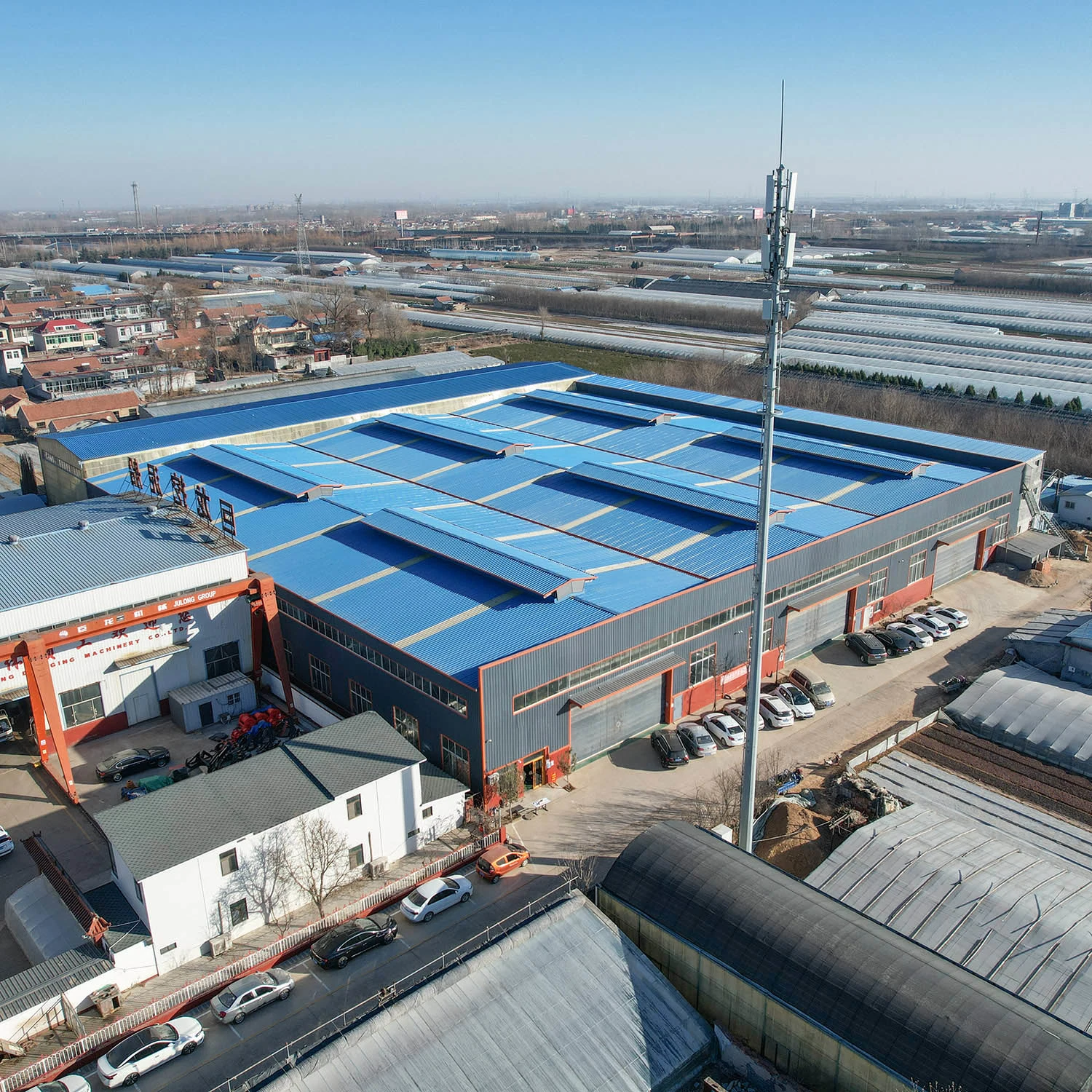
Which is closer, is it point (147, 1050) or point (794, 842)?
point (147, 1050)

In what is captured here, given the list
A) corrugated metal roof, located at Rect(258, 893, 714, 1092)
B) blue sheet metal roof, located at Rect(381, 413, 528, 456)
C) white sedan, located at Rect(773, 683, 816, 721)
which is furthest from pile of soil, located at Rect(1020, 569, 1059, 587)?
corrugated metal roof, located at Rect(258, 893, 714, 1092)

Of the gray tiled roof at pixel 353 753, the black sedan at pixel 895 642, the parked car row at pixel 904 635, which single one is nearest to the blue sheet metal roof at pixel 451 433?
the parked car row at pixel 904 635

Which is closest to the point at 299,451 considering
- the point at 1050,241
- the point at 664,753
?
the point at 664,753

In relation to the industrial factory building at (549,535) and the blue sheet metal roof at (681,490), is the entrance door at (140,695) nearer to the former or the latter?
the industrial factory building at (549,535)

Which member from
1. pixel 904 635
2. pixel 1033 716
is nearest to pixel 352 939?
pixel 1033 716

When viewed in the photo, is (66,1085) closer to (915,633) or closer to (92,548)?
(92,548)

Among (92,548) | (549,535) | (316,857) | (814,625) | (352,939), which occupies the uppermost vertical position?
(92,548)

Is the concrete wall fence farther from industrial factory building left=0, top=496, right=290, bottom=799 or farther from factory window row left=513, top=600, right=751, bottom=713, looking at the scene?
industrial factory building left=0, top=496, right=290, bottom=799
